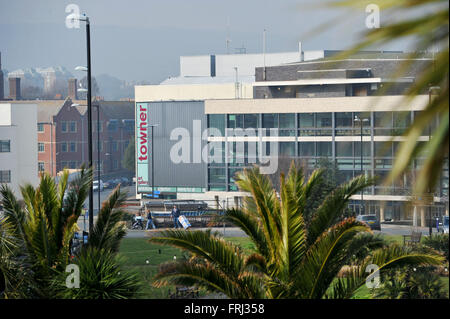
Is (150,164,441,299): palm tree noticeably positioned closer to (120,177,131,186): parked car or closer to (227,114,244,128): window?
(227,114,244,128): window

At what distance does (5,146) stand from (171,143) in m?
14.2

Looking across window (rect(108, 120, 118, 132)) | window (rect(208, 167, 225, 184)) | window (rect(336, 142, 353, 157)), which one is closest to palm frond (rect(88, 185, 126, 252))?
window (rect(336, 142, 353, 157))

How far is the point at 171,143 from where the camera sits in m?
51.0

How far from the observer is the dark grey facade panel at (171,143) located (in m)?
49.6

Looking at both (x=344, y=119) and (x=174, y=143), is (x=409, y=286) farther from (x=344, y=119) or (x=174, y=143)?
(x=174, y=143)

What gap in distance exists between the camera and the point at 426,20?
189 cm

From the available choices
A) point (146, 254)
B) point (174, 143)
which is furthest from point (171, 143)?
point (146, 254)

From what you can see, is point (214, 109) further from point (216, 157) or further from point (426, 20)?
point (426, 20)

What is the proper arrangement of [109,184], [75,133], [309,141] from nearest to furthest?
[309,141]
[75,133]
[109,184]

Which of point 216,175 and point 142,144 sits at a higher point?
point 142,144

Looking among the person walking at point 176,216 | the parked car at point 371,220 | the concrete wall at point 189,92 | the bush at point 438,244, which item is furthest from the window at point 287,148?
the bush at point 438,244

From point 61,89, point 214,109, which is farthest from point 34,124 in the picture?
point 61,89

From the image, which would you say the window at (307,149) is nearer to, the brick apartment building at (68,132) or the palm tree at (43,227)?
the brick apartment building at (68,132)

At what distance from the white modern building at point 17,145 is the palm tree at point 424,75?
37.2 meters
